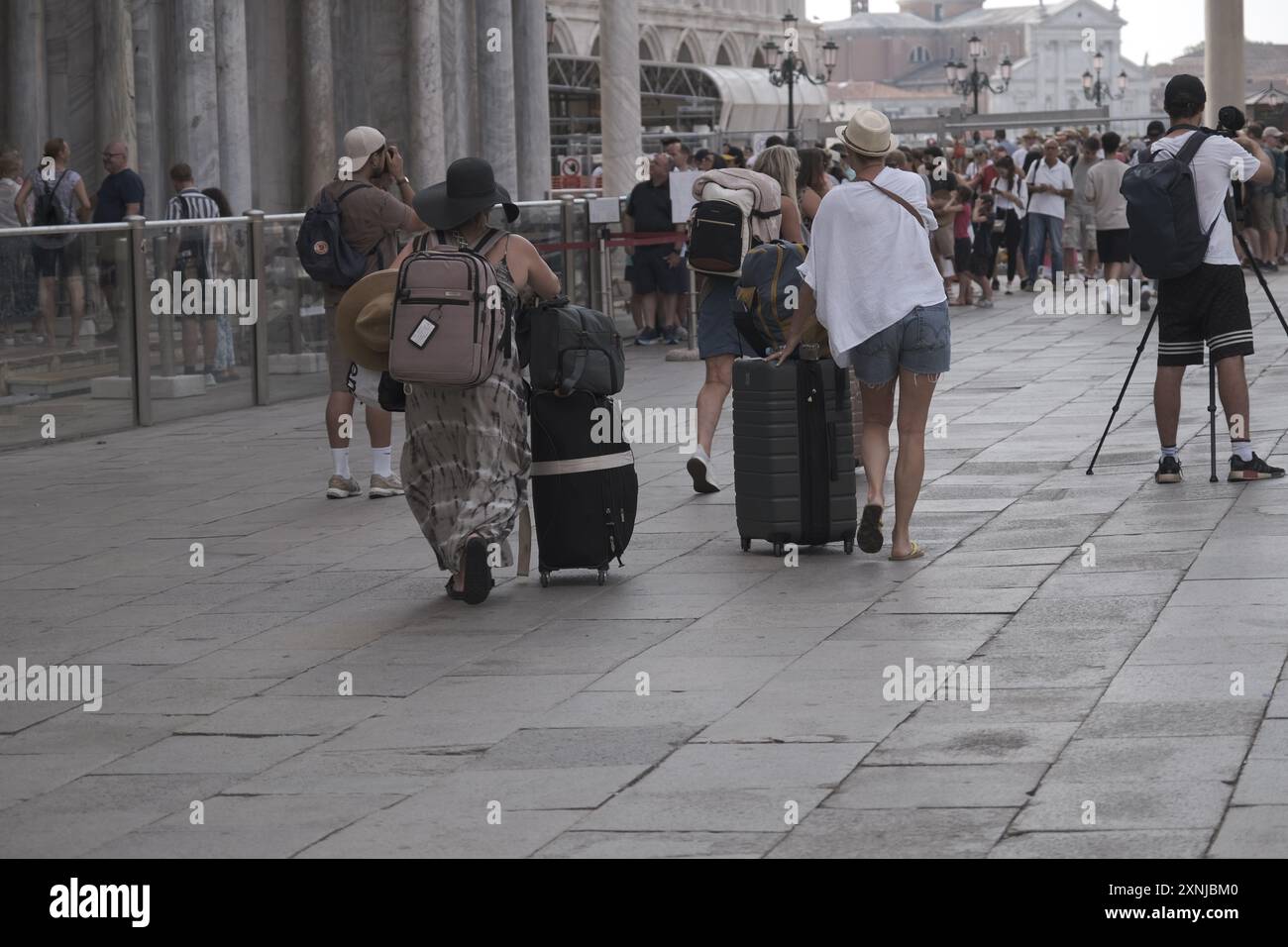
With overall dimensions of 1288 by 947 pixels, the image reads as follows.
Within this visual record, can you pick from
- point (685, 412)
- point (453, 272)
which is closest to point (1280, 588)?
point (453, 272)

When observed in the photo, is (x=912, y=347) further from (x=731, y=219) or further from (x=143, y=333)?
(x=143, y=333)

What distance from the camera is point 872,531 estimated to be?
8.38 metres

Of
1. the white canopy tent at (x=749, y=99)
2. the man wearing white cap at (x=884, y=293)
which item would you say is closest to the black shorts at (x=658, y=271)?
the man wearing white cap at (x=884, y=293)

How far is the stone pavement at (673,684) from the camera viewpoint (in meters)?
4.97

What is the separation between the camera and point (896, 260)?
8.29m

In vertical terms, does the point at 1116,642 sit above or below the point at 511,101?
below

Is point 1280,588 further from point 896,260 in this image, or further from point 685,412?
point 685,412

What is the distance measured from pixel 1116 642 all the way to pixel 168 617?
10.9 ft

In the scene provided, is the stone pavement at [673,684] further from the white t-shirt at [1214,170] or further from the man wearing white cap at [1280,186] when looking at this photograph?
the man wearing white cap at [1280,186]

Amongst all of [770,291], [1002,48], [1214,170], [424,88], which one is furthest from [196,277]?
[1002,48]

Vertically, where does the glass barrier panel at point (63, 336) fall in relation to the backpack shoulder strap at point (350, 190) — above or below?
below

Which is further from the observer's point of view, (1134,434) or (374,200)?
(1134,434)

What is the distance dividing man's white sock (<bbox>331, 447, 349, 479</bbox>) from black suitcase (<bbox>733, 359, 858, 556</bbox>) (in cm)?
274

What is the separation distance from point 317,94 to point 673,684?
22888mm
